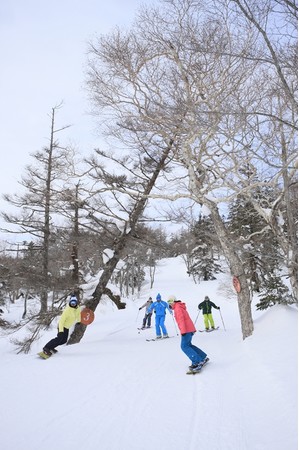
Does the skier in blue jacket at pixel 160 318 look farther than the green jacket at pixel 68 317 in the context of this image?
Yes

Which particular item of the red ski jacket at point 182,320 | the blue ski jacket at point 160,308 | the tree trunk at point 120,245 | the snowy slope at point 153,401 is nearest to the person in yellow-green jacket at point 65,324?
the snowy slope at point 153,401

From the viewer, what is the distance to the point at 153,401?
4441 millimetres

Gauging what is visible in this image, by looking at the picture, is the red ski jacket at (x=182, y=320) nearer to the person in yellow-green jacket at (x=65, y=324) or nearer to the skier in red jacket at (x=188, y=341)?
the skier in red jacket at (x=188, y=341)

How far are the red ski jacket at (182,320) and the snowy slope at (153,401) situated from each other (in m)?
0.81

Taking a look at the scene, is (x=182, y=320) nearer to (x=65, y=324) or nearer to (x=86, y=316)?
(x=65, y=324)

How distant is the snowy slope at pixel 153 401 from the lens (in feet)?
11.0

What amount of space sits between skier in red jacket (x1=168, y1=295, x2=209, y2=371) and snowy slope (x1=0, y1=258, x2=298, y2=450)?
→ 0.83 feet

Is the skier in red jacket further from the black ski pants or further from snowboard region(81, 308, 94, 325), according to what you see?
snowboard region(81, 308, 94, 325)

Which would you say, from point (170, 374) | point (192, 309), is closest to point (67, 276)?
point (170, 374)

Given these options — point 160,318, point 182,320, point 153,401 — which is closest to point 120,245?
point 160,318

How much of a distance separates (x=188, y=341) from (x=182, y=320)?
44 centimetres

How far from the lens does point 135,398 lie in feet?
14.9

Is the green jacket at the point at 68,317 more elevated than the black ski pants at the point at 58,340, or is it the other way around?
the green jacket at the point at 68,317

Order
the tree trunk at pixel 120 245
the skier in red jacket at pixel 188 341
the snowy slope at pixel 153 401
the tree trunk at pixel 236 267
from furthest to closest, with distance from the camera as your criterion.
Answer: the tree trunk at pixel 120 245, the tree trunk at pixel 236 267, the skier in red jacket at pixel 188 341, the snowy slope at pixel 153 401
